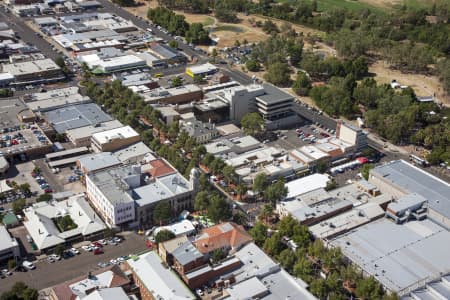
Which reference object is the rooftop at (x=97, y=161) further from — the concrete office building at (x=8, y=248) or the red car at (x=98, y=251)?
the concrete office building at (x=8, y=248)

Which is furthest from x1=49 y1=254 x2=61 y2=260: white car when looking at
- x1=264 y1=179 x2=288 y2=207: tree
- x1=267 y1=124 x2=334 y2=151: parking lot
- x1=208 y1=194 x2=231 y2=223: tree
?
x1=267 y1=124 x2=334 y2=151: parking lot

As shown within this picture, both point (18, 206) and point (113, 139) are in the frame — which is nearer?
point (18, 206)

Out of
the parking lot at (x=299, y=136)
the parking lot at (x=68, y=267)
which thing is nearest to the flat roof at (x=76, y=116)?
the parking lot at (x=299, y=136)

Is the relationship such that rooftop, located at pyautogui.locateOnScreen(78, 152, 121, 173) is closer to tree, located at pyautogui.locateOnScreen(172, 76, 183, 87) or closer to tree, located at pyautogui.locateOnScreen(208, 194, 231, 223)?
tree, located at pyautogui.locateOnScreen(208, 194, 231, 223)

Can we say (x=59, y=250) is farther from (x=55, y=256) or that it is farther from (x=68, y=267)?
(x=68, y=267)

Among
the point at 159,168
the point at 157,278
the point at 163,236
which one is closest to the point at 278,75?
the point at 159,168

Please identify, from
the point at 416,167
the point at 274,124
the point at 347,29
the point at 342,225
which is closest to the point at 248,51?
the point at 347,29

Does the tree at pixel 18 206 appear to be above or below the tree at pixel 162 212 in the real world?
below

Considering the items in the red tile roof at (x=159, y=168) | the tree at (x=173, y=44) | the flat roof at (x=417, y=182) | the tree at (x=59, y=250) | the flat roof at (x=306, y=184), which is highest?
the tree at (x=173, y=44)
